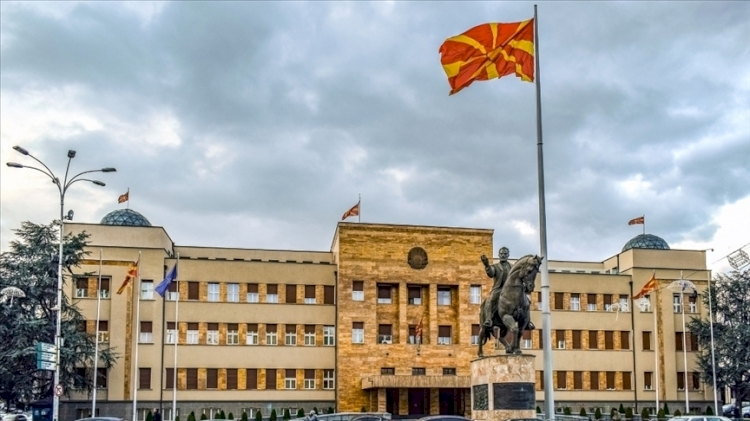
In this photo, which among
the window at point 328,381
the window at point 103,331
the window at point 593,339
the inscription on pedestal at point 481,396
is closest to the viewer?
the inscription on pedestal at point 481,396

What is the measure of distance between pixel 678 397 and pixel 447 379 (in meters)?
20.6

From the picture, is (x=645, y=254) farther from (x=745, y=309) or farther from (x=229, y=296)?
(x=229, y=296)

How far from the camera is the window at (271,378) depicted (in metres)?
67.1

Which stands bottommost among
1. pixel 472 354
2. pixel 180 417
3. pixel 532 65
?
pixel 180 417

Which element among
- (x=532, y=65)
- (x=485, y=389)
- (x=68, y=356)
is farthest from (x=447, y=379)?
(x=532, y=65)

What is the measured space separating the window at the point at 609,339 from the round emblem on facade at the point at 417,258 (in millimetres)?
16484

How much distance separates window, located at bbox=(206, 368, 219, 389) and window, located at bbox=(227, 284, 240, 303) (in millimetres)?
5167

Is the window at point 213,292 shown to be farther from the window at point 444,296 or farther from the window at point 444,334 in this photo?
the window at point 444,334

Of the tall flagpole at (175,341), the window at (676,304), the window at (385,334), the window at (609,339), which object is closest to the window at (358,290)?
the window at (385,334)

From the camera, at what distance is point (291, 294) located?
68625 millimetres

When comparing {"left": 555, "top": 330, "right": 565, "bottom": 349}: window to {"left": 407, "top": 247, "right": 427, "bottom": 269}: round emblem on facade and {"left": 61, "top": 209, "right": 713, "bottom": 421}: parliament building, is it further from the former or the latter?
{"left": 407, "top": 247, "right": 427, "bottom": 269}: round emblem on facade

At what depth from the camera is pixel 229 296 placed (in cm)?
6756

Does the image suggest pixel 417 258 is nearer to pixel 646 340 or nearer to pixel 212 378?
pixel 212 378

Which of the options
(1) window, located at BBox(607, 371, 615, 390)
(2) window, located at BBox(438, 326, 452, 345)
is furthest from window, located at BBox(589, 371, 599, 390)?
(2) window, located at BBox(438, 326, 452, 345)
